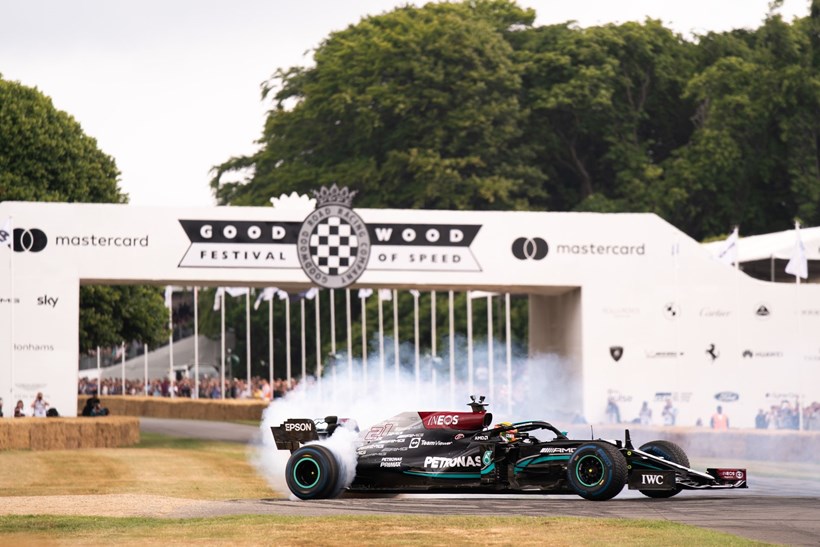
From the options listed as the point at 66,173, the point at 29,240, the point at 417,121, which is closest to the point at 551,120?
the point at 417,121

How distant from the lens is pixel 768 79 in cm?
7788

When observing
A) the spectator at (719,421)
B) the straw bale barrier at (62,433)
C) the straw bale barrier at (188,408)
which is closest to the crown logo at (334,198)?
the straw bale barrier at (62,433)

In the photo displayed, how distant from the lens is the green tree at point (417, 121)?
7606 centimetres

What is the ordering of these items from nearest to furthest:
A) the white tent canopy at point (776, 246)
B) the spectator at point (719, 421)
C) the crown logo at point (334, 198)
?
the spectator at point (719, 421), the crown logo at point (334, 198), the white tent canopy at point (776, 246)

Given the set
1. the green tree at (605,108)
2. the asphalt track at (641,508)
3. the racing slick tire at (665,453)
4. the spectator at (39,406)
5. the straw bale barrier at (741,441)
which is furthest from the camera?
the green tree at (605,108)

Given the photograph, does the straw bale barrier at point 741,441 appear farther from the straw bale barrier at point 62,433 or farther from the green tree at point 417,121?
the green tree at point 417,121

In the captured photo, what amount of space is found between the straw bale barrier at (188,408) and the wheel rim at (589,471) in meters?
36.3

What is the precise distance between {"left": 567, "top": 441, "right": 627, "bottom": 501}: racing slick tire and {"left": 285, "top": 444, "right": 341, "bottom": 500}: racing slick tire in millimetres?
3252

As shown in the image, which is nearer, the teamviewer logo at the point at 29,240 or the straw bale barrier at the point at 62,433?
the straw bale barrier at the point at 62,433

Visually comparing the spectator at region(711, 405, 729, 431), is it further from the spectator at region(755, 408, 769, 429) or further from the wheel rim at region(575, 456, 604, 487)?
the wheel rim at region(575, 456, 604, 487)

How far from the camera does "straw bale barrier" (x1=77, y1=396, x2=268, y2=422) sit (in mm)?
58969

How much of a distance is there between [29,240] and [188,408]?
2464 cm

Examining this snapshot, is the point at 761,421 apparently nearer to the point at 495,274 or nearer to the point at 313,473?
the point at 495,274

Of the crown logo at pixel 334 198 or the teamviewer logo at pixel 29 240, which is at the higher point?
the crown logo at pixel 334 198
